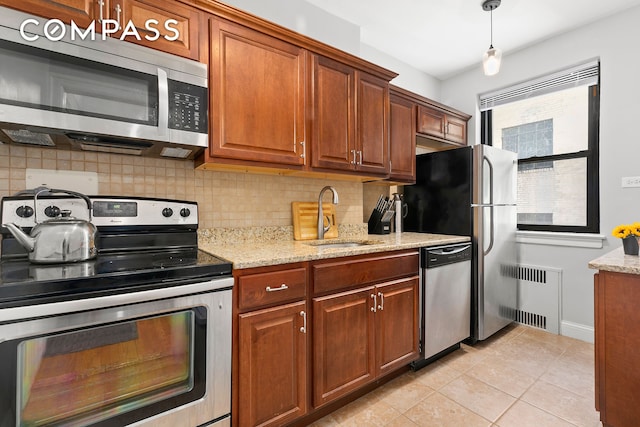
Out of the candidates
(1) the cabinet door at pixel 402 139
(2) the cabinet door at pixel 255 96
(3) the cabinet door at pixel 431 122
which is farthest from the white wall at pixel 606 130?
(2) the cabinet door at pixel 255 96

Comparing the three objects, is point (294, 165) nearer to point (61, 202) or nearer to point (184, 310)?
point (184, 310)

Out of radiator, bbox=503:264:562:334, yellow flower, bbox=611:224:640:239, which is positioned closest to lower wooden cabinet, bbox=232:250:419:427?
yellow flower, bbox=611:224:640:239

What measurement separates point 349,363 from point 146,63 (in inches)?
72.7

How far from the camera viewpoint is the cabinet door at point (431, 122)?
9.01 feet

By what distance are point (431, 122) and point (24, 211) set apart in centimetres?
299

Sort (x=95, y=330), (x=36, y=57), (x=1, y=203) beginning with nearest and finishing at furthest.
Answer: (x=95, y=330) < (x=36, y=57) < (x=1, y=203)

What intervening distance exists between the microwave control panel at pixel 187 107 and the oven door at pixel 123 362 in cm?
80

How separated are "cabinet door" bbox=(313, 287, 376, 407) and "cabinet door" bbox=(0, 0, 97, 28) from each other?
1641 millimetres

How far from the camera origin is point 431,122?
2.86 metres

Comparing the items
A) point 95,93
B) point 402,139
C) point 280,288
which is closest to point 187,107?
point 95,93

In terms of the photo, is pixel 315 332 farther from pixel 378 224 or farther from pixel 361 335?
pixel 378 224

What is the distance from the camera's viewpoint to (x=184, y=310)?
1.16 metres

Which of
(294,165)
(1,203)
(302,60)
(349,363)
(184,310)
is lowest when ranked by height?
(349,363)

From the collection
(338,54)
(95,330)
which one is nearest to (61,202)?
(95,330)
